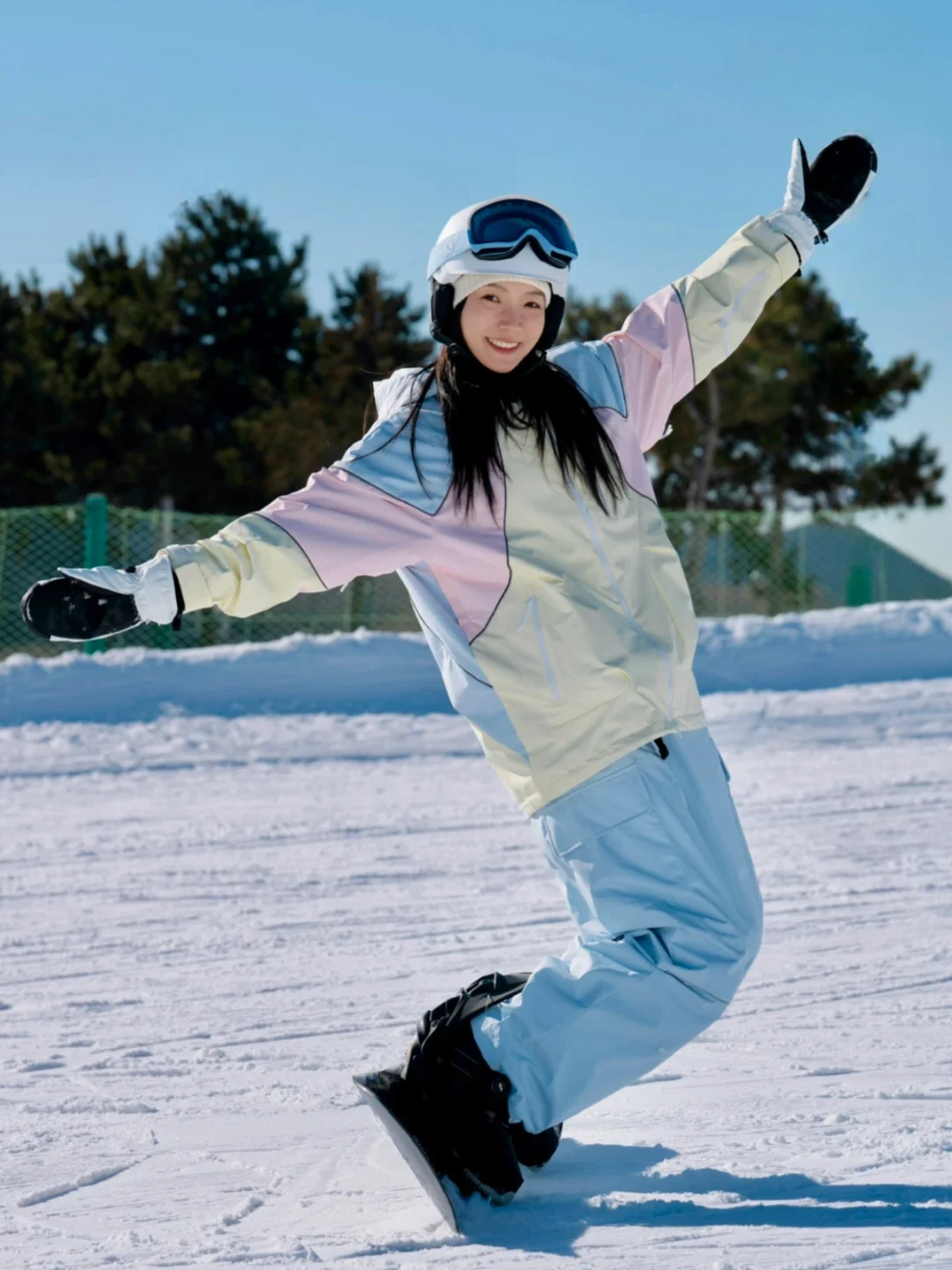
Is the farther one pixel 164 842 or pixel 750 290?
pixel 164 842

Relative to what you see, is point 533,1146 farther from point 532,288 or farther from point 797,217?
point 797,217

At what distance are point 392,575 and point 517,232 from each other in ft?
41.8

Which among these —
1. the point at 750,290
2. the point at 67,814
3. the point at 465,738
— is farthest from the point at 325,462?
the point at 750,290

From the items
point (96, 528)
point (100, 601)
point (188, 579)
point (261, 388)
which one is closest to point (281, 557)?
point (188, 579)

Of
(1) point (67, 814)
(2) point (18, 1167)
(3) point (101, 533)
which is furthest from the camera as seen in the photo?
(3) point (101, 533)

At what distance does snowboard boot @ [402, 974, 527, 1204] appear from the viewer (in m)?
2.48

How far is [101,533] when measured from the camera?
11766 millimetres

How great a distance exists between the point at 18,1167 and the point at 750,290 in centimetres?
213

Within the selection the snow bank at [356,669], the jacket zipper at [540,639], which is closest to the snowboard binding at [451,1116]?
the jacket zipper at [540,639]

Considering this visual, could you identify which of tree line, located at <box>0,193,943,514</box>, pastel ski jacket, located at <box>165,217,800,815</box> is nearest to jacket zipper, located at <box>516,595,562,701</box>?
pastel ski jacket, located at <box>165,217,800,815</box>

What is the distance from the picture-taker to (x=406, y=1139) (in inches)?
97.7

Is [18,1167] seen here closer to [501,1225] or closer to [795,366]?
[501,1225]

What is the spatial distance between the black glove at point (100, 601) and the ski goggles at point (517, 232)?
77 cm

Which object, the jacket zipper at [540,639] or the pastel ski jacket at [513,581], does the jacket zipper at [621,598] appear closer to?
the pastel ski jacket at [513,581]
